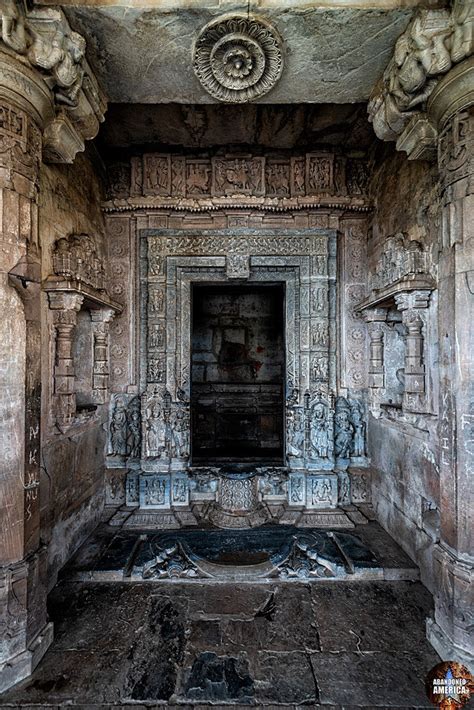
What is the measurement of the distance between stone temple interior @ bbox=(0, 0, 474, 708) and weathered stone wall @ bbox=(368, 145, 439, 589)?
0.04m

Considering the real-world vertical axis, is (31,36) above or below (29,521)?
above

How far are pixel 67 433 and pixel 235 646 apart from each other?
247 cm

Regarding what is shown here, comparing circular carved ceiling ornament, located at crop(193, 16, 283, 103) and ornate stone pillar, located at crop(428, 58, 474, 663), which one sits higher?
circular carved ceiling ornament, located at crop(193, 16, 283, 103)

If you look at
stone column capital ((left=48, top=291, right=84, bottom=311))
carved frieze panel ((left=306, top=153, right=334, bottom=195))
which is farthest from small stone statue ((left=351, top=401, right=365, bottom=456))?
stone column capital ((left=48, top=291, right=84, bottom=311))

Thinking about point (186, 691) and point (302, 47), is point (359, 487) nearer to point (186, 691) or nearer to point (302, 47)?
point (186, 691)

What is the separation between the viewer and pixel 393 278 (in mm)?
3838

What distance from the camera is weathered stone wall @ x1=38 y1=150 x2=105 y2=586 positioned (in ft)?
11.0

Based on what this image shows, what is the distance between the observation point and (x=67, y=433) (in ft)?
12.2

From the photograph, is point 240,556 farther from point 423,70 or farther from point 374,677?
point 423,70

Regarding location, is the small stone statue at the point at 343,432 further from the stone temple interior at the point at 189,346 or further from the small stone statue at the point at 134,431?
the small stone statue at the point at 134,431

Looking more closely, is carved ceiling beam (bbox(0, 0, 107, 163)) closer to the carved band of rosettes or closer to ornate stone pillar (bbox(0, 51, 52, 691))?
ornate stone pillar (bbox(0, 51, 52, 691))

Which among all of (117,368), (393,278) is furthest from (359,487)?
(117,368)

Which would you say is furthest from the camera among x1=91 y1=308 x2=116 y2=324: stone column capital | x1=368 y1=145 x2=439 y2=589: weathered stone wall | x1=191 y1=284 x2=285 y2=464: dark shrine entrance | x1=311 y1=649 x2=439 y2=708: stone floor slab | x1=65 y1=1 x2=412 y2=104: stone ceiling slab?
x1=191 y1=284 x2=285 y2=464: dark shrine entrance

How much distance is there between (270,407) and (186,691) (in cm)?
624
